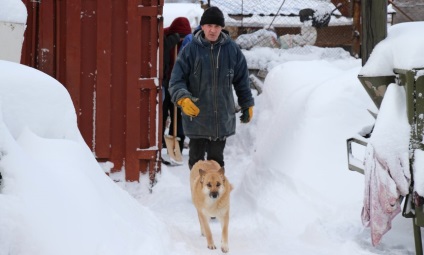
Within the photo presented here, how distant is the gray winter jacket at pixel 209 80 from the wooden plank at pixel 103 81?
3.26ft

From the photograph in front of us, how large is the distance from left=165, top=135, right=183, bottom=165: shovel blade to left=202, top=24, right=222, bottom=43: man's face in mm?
2876

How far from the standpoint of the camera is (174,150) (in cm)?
952

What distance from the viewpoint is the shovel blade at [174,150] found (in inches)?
371

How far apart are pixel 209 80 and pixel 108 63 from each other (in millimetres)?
1279

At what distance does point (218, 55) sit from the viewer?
22.6 ft

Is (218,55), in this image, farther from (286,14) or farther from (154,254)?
(286,14)

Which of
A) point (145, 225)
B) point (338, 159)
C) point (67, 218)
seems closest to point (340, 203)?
point (338, 159)

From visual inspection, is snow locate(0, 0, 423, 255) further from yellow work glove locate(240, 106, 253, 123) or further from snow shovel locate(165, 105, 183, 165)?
yellow work glove locate(240, 106, 253, 123)

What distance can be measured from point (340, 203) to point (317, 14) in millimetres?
7615

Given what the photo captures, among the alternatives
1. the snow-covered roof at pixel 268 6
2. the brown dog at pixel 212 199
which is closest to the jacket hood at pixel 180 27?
the snow-covered roof at pixel 268 6

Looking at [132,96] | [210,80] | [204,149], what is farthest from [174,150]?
[210,80]

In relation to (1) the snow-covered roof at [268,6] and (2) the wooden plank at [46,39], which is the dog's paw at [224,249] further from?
(1) the snow-covered roof at [268,6]

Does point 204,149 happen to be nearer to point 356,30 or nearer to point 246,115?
point 246,115

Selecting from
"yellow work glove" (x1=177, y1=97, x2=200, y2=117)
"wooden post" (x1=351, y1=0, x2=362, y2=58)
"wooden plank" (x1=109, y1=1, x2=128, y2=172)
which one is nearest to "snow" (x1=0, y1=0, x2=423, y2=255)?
"wooden plank" (x1=109, y1=1, x2=128, y2=172)
